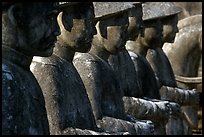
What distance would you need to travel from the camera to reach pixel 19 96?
A: 539cm

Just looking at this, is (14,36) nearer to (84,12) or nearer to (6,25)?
(6,25)

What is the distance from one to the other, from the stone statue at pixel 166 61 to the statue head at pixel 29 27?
5402 mm

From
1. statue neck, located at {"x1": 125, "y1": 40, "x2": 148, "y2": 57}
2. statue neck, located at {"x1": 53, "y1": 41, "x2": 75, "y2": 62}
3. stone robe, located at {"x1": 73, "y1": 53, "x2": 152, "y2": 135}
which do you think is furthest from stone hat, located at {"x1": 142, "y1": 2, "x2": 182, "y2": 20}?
statue neck, located at {"x1": 53, "y1": 41, "x2": 75, "y2": 62}

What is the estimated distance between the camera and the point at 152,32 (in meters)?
10.9

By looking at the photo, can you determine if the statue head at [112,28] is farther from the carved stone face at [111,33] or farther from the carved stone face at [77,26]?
the carved stone face at [77,26]

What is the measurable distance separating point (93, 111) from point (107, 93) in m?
0.30

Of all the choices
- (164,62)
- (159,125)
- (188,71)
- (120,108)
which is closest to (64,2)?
(120,108)

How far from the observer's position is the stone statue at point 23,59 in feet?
17.5

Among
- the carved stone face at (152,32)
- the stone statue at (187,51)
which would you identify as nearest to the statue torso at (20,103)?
the carved stone face at (152,32)

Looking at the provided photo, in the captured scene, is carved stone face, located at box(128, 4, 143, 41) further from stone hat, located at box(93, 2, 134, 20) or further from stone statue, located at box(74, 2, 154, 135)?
stone hat, located at box(93, 2, 134, 20)

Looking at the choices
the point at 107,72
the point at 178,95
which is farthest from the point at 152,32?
the point at 107,72

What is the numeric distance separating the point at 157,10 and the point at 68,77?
14.1ft

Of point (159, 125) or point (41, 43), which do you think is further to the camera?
point (159, 125)

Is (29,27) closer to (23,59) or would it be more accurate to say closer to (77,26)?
(23,59)
